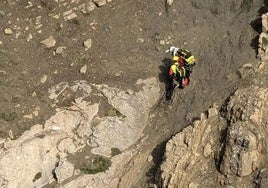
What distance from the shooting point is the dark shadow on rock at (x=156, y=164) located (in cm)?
1977

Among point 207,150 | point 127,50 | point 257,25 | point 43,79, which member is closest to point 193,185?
point 207,150

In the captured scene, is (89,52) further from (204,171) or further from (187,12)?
(204,171)

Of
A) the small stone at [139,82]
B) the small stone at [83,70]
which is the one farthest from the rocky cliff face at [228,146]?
the small stone at [83,70]

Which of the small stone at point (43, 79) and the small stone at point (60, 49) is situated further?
the small stone at point (60, 49)

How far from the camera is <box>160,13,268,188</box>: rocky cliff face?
18000 millimetres

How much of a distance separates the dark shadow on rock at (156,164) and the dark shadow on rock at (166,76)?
250 cm

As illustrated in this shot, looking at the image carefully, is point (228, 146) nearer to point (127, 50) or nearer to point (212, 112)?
point (212, 112)

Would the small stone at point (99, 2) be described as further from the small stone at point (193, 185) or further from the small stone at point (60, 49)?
the small stone at point (193, 185)

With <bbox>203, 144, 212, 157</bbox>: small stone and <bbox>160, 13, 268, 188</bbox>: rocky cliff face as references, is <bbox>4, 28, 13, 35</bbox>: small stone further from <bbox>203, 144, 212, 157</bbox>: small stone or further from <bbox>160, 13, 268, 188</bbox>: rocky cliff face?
<bbox>203, 144, 212, 157</bbox>: small stone

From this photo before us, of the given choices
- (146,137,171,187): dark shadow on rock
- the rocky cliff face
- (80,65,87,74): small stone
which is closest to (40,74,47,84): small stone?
(80,65,87,74): small stone

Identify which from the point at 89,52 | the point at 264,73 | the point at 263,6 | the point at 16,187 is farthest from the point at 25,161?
the point at 263,6

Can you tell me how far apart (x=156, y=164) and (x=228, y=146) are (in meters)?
3.47

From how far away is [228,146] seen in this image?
18.4 meters

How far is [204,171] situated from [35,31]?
37.9 feet
